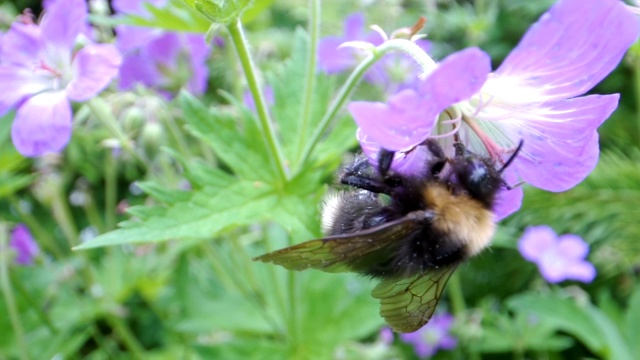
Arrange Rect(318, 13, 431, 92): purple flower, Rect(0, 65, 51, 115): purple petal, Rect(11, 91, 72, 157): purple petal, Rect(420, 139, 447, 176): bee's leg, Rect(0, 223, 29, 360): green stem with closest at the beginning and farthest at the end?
Rect(420, 139, 447, 176): bee's leg < Rect(11, 91, 72, 157): purple petal < Rect(0, 65, 51, 115): purple petal < Rect(0, 223, 29, 360): green stem < Rect(318, 13, 431, 92): purple flower

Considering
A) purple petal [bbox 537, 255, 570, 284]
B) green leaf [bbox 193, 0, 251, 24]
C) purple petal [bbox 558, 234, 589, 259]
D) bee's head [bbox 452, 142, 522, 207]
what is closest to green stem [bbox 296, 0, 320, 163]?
green leaf [bbox 193, 0, 251, 24]

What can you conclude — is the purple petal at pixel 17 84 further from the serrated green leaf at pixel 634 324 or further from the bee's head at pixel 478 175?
the serrated green leaf at pixel 634 324

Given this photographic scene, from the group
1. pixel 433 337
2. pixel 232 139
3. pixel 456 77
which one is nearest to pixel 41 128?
pixel 232 139

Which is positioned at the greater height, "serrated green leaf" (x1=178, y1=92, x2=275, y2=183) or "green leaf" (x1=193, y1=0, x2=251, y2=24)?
"green leaf" (x1=193, y1=0, x2=251, y2=24)

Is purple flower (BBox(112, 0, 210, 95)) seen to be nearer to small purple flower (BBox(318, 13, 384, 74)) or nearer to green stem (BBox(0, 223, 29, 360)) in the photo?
small purple flower (BBox(318, 13, 384, 74))

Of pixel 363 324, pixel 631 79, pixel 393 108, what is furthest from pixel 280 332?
pixel 631 79

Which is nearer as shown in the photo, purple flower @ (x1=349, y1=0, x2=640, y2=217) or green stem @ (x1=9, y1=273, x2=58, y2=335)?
purple flower @ (x1=349, y1=0, x2=640, y2=217)
